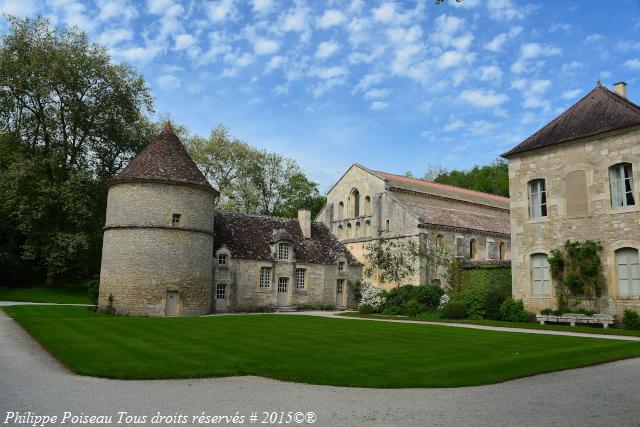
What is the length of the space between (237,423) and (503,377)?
5.49 meters

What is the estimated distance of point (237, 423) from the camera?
6547 mm

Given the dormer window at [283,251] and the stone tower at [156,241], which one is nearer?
the stone tower at [156,241]

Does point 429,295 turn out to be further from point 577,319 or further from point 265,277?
point 265,277

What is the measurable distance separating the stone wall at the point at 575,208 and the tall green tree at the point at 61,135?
84.5 feet

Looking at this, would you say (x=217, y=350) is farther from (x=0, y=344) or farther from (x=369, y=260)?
(x=369, y=260)

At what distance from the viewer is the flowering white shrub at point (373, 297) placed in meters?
32.3

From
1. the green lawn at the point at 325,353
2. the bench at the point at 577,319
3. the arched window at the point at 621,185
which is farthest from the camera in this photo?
the arched window at the point at 621,185

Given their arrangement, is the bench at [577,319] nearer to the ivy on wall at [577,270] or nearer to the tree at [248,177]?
the ivy on wall at [577,270]

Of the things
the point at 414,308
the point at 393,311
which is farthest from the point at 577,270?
the point at 393,311

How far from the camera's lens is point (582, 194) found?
2245cm

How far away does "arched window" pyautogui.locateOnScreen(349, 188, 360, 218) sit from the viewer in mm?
40219

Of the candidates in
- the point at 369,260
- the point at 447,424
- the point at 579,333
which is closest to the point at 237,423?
the point at 447,424

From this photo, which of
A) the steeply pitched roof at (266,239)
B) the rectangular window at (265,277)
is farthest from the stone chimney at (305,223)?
the rectangular window at (265,277)

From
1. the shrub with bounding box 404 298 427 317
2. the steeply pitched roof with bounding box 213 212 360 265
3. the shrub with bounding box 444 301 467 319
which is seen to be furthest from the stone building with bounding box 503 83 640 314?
the steeply pitched roof with bounding box 213 212 360 265
